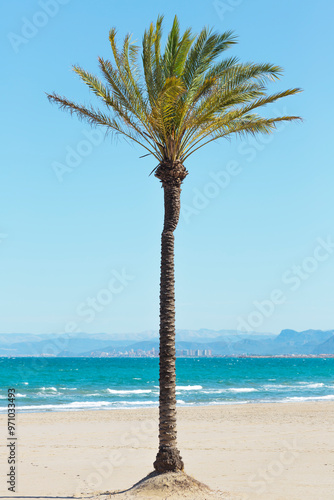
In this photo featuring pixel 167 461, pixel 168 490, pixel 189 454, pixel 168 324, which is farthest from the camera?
pixel 189 454

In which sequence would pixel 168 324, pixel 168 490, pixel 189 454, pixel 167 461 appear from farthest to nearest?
pixel 189 454 → pixel 168 324 → pixel 167 461 → pixel 168 490

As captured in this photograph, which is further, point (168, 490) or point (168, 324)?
point (168, 324)

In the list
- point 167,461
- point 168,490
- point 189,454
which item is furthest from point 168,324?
point 189,454

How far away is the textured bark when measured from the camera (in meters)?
10.9

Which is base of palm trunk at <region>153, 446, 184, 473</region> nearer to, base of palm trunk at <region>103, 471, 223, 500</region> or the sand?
base of palm trunk at <region>103, 471, 223, 500</region>

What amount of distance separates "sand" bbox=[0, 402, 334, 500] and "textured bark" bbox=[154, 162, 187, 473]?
29.6 inches

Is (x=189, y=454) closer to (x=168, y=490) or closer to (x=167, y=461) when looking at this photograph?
(x=167, y=461)

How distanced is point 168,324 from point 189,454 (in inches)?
264

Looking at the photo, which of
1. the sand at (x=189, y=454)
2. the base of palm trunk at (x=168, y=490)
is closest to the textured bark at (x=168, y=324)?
the base of palm trunk at (x=168, y=490)

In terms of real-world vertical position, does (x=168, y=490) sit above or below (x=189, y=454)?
above

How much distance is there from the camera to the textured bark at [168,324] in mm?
10930

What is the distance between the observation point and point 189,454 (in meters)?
16.1

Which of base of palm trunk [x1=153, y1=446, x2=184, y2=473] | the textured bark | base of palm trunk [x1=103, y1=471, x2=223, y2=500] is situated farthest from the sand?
the textured bark

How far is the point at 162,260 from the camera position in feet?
37.7
